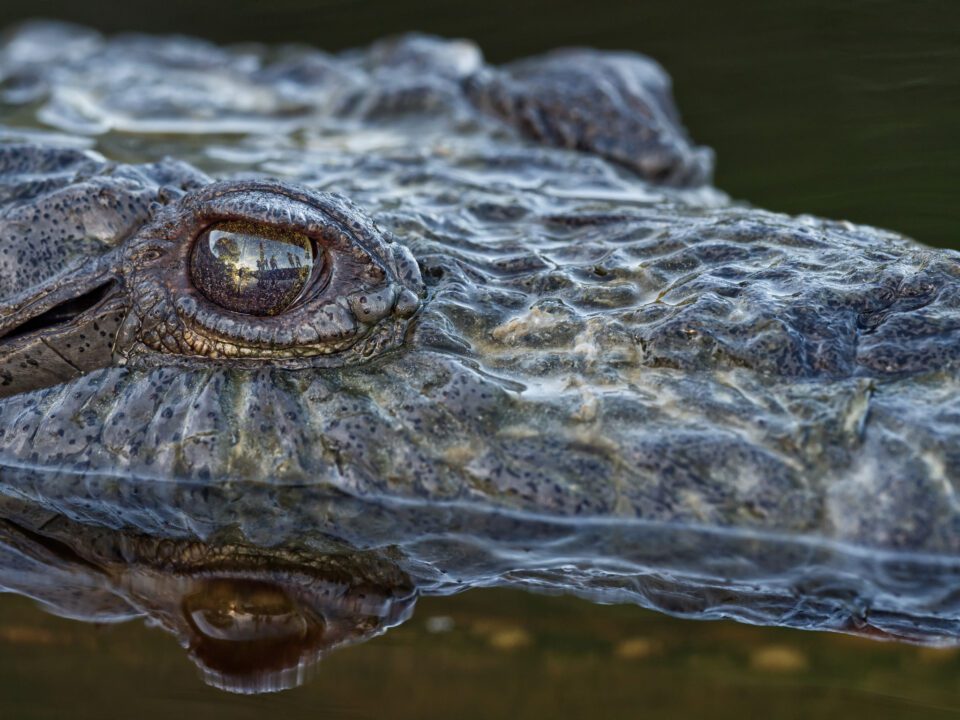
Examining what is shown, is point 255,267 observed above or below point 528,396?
above

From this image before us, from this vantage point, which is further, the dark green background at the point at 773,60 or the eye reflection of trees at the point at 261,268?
the dark green background at the point at 773,60

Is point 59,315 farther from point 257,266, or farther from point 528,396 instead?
point 528,396

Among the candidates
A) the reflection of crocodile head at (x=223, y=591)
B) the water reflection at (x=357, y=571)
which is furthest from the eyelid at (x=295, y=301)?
the reflection of crocodile head at (x=223, y=591)

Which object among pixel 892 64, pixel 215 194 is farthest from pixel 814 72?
pixel 215 194

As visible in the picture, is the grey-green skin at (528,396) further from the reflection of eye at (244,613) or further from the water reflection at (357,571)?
the reflection of eye at (244,613)

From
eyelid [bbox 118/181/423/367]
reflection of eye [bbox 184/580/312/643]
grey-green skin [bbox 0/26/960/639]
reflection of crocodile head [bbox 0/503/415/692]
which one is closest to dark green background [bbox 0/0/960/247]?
grey-green skin [bbox 0/26/960/639]

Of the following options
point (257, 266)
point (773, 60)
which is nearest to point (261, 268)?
point (257, 266)

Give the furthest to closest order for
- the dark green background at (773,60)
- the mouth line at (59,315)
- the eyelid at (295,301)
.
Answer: the dark green background at (773,60)
the mouth line at (59,315)
the eyelid at (295,301)
